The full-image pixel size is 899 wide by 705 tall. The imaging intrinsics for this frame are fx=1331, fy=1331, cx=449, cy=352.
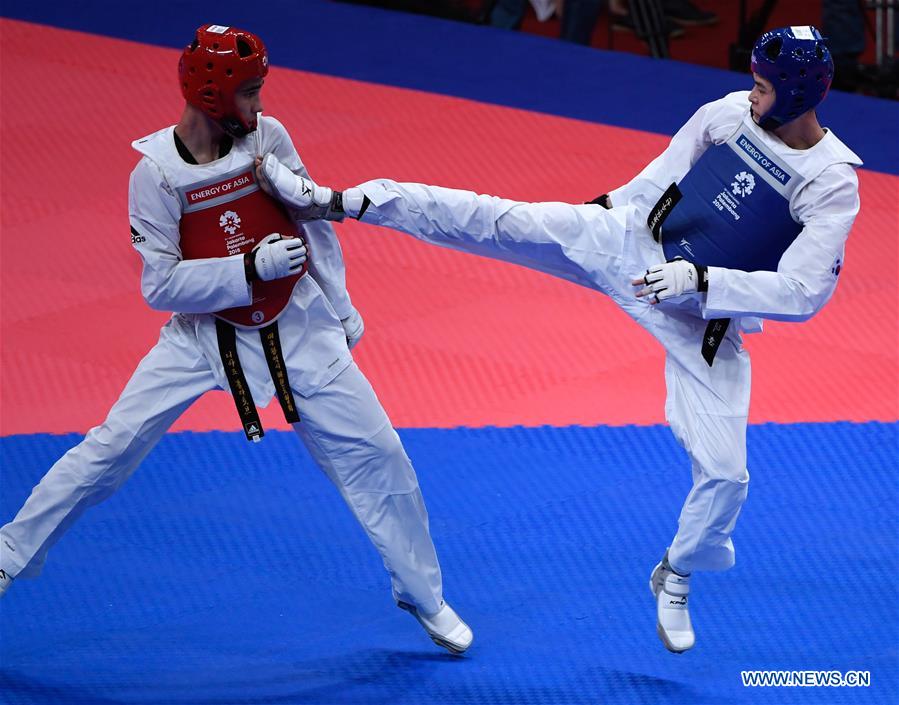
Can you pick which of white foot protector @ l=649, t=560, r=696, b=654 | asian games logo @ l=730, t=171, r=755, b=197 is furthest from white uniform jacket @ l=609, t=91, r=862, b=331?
white foot protector @ l=649, t=560, r=696, b=654

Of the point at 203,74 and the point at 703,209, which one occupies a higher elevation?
the point at 203,74

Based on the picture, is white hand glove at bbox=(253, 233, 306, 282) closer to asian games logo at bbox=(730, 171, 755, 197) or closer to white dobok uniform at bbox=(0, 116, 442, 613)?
white dobok uniform at bbox=(0, 116, 442, 613)

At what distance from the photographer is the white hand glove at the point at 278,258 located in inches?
159

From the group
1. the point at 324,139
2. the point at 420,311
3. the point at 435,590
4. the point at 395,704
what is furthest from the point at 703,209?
the point at 324,139

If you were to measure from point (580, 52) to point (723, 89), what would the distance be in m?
1.15

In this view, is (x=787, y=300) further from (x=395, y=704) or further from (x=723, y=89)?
(x=723, y=89)

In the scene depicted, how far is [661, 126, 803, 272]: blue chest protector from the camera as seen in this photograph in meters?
4.21

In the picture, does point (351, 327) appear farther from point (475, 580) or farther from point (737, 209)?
point (737, 209)

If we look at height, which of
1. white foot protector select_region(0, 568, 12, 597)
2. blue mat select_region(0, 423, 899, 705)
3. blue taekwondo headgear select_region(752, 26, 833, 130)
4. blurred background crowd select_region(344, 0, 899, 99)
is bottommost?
blue mat select_region(0, 423, 899, 705)

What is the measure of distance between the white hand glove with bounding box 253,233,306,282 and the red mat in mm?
2238

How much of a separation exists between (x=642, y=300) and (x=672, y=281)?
29 cm

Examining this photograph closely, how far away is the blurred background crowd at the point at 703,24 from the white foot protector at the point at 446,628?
5674mm

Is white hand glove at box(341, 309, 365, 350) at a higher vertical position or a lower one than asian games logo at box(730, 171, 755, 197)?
lower

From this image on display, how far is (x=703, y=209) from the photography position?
4.38 meters
